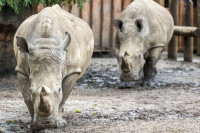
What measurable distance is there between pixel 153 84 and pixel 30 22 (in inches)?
177

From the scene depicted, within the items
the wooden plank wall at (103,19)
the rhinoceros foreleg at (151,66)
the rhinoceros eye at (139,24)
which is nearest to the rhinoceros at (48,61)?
the rhinoceros eye at (139,24)

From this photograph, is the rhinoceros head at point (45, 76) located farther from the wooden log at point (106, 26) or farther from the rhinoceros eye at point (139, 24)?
the wooden log at point (106, 26)

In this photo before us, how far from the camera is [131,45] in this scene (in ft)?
28.2

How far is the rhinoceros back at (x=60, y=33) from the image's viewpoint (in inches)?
196

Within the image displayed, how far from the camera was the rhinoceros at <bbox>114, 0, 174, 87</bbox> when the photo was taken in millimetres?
8492

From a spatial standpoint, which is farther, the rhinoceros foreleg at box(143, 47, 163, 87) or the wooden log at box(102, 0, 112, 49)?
the wooden log at box(102, 0, 112, 49)

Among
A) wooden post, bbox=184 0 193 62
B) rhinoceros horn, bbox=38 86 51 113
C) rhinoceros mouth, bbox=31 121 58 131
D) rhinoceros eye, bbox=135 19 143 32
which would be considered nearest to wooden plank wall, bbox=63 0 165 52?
wooden post, bbox=184 0 193 62

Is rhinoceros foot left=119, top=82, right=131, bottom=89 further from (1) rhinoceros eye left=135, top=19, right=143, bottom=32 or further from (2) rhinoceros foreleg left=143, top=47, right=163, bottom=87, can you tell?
(1) rhinoceros eye left=135, top=19, right=143, bottom=32

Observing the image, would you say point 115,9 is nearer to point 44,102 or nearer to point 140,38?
A: point 140,38

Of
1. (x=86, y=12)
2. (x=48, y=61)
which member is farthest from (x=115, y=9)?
(x=48, y=61)

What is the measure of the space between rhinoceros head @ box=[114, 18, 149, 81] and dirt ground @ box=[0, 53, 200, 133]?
0.42m

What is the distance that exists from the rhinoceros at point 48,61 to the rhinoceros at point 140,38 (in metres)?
2.80

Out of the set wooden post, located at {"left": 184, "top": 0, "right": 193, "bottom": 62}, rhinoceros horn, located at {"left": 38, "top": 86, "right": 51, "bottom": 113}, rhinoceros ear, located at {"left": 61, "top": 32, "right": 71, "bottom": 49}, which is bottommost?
wooden post, located at {"left": 184, "top": 0, "right": 193, "bottom": 62}

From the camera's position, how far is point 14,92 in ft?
26.9
